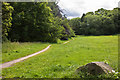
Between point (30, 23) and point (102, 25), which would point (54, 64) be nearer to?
point (30, 23)

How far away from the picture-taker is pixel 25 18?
106ft

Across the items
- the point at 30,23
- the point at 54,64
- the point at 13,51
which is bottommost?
the point at 54,64

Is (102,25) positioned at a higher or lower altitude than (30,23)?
higher

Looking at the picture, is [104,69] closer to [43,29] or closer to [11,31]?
[43,29]

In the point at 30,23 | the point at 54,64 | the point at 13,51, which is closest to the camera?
the point at 54,64

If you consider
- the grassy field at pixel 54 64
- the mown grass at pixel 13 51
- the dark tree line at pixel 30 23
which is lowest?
the grassy field at pixel 54 64

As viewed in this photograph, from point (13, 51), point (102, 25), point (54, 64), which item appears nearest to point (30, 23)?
point (13, 51)

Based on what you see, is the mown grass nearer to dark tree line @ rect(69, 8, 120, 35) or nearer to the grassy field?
the grassy field

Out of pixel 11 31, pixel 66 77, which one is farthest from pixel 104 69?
pixel 11 31

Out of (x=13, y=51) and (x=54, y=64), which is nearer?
(x=54, y=64)

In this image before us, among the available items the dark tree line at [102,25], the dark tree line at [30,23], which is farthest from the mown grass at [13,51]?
the dark tree line at [102,25]

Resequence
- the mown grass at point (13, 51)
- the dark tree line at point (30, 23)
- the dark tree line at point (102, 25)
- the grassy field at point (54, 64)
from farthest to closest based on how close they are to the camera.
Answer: the dark tree line at point (102, 25), the dark tree line at point (30, 23), the mown grass at point (13, 51), the grassy field at point (54, 64)

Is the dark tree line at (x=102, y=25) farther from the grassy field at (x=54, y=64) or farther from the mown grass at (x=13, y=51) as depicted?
the grassy field at (x=54, y=64)

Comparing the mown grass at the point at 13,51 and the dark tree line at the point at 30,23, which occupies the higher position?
the dark tree line at the point at 30,23
